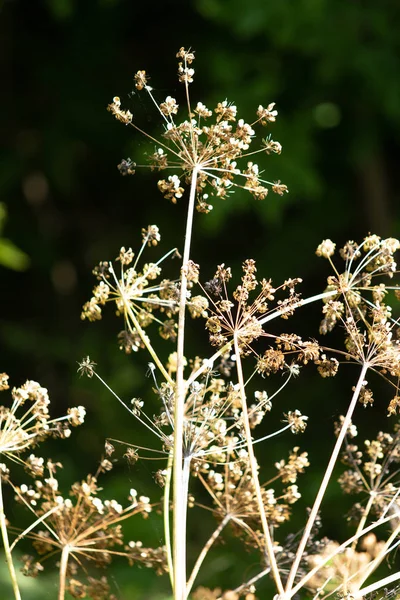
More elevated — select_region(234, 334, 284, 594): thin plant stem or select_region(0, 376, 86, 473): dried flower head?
select_region(0, 376, 86, 473): dried flower head

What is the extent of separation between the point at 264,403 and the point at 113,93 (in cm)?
329

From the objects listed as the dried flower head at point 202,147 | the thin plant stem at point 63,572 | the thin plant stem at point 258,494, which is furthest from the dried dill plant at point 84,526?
the dried flower head at point 202,147

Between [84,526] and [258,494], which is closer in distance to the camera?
[258,494]

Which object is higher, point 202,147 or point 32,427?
point 202,147

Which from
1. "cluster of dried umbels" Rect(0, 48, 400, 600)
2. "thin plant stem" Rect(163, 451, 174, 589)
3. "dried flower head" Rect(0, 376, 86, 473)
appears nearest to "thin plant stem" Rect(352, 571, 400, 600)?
"cluster of dried umbels" Rect(0, 48, 400, 600)

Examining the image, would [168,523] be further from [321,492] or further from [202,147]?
[202,147]

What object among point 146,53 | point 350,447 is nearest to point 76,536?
point 350,447

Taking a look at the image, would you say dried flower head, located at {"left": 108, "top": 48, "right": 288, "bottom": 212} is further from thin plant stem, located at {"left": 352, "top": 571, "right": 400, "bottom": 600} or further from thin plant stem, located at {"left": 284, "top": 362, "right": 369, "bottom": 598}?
thin plant stem, located at {"left": 352, "top": 571, "right": 400, "bottom": 600}

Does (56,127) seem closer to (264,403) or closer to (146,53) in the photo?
(146,53)

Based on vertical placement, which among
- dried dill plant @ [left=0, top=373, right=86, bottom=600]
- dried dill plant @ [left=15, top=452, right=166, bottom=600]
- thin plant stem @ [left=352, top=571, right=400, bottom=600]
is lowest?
thin plant stem @ [left=352, top=571, right=400, bottom=600]

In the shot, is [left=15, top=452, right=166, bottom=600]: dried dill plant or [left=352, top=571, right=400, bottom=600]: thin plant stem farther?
[left=15, top=452, right=166, bottom=600]: dried dill plant

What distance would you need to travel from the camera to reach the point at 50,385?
4.30m

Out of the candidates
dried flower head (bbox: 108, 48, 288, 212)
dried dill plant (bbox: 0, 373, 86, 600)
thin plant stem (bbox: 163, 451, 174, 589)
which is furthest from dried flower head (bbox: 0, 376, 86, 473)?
dried flower head (bbox: 108, 48, 288, 212)

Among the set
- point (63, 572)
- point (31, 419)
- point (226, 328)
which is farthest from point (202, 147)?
point (63, 572)
